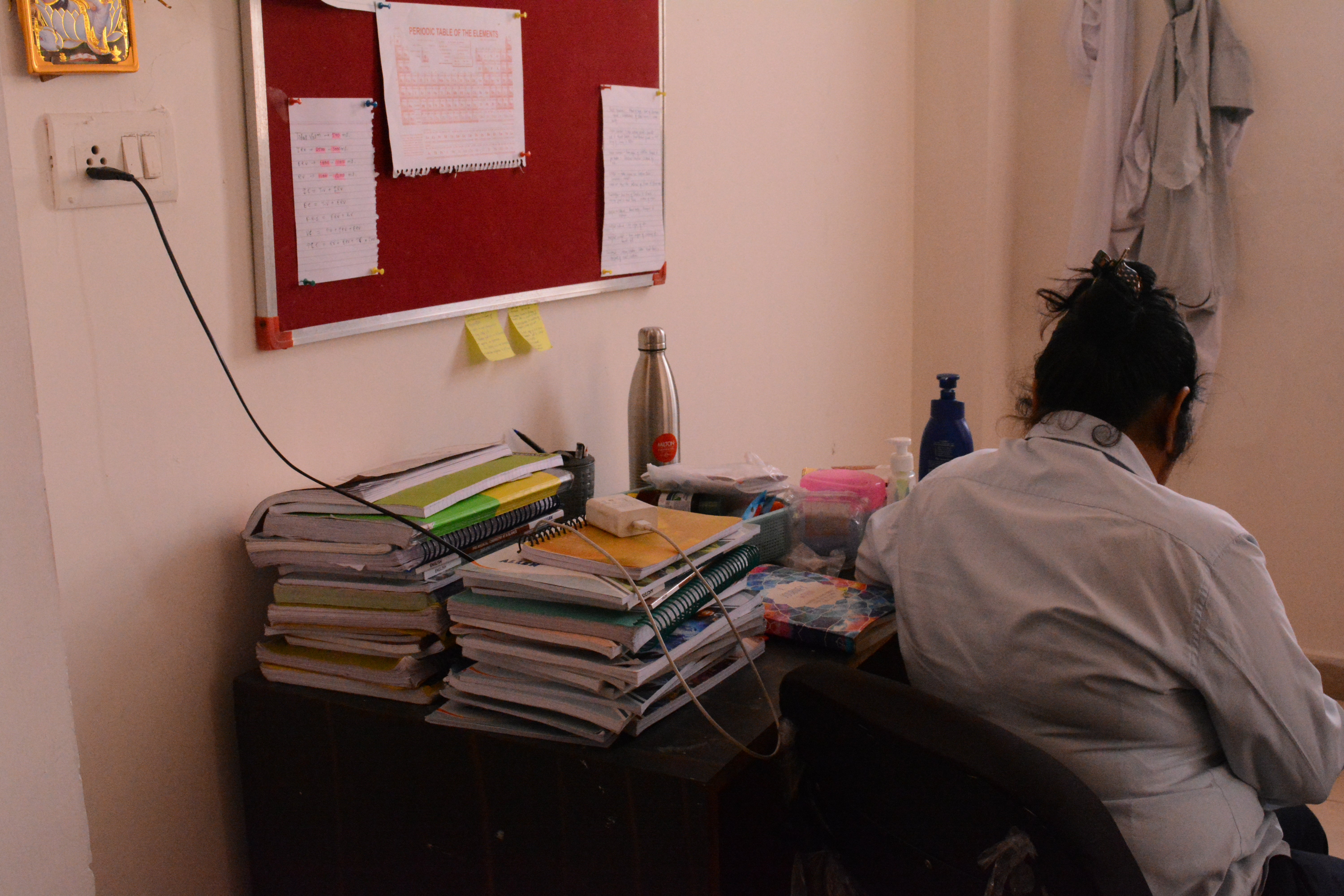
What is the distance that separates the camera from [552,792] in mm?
1190


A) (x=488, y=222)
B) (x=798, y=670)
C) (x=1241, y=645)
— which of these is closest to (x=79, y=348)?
(x=488, y=222)

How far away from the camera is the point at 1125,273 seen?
4.49 ft

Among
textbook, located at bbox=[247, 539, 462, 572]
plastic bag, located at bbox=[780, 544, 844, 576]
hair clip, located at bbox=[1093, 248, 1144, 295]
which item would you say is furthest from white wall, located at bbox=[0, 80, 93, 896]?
hair clip, located at bbox=[1093, 248, 1144, 295]

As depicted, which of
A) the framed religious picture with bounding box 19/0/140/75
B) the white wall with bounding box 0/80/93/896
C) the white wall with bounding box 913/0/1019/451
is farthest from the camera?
the white wall with bounding box 913/0/1019/451

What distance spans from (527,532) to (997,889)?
0.69 m

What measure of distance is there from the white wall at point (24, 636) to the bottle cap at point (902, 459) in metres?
1.34

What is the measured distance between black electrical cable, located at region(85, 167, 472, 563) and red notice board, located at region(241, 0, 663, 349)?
0.24ft

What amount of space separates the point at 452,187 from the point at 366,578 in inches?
25.4

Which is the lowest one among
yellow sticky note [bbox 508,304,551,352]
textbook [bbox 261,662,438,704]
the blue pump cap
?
textbook [bbox 261,662,438,704]

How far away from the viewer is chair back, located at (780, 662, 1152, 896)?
3.02 ft

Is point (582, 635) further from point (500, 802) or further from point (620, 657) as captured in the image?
point (500, 802)

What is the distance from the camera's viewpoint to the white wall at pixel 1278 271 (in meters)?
2.95

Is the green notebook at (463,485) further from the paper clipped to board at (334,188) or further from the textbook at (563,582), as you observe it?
the paper clipped to board at (334,188)

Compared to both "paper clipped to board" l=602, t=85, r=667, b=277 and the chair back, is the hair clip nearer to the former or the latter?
the chair back
